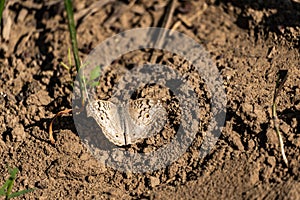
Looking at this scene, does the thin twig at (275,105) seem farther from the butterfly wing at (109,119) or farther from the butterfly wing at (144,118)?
the butterfly wing at (109,119)

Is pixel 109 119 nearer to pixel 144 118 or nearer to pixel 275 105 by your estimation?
pixel 144 118

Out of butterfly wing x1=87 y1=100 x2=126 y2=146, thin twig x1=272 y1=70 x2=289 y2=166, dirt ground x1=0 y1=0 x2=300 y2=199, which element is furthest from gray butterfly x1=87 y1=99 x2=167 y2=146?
thin twig x1=272 y1=70 x2=289 y2=166

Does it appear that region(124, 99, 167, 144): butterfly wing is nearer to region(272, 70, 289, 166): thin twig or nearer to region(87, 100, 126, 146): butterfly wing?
region(87, 100, 126, 146): butterfly wing

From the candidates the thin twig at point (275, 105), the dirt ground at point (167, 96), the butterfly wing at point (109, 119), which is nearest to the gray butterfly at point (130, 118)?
the butterfly wing at point (109, 119)

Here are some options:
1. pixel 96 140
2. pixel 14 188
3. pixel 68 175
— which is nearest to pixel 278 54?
pixel 96 140

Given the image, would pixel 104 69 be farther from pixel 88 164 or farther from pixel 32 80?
pixel 88 164

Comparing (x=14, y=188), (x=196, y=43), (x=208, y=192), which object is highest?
(x=196, y=43)

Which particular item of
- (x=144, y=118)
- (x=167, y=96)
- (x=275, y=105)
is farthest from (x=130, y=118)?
(x=275, y=105)
